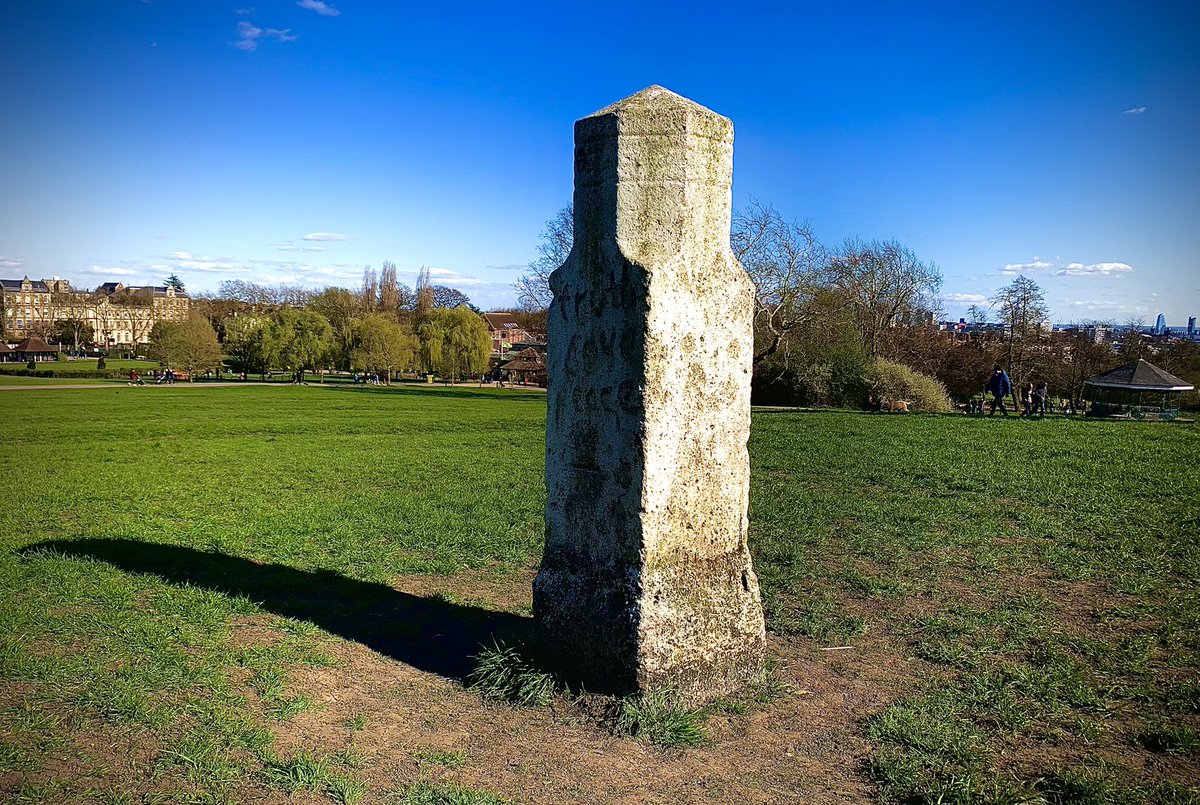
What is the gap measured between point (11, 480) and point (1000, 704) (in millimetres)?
13518

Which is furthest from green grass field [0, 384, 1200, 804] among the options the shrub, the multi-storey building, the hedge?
the multi-storey building

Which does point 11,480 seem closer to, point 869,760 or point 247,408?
point 869,760

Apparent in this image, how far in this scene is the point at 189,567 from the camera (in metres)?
7.16

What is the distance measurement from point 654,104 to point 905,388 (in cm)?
3069

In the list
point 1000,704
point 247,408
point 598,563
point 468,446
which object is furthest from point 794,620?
point 247,408

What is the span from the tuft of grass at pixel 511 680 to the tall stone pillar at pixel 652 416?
0.63 feet

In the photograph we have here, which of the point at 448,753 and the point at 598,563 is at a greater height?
the point at 598,563

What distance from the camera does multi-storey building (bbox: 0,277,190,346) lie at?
319ft

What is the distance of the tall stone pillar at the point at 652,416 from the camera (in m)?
4.43

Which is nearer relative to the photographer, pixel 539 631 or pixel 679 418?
pixel 679 418

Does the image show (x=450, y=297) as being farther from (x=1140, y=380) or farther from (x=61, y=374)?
(x=1140, y=380)

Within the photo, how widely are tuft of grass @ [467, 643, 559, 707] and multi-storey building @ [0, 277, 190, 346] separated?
337 feet

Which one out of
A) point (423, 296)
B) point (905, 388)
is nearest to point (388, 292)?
point (423, 296)

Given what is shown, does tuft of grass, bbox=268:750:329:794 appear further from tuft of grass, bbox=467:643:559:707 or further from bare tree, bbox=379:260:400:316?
bare tree, bbox=379:260:400:316
